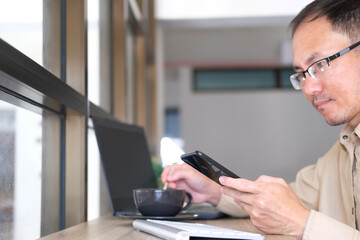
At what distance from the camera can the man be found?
0.88 m

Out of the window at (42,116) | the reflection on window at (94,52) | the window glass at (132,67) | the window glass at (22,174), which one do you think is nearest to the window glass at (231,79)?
the window glass at (132,67)

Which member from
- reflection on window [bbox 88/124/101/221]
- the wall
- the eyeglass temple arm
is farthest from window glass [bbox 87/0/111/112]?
the wall

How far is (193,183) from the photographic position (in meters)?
1.33

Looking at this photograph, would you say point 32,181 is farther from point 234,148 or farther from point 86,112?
point 234,148

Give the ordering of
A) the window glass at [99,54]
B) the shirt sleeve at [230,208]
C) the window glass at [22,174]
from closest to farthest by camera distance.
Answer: the window glass at [22,174] → the shirt sleeve at [230,208] → the window glass at [99,54]

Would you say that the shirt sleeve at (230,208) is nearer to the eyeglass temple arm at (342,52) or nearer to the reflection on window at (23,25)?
the eyeglass temple arm at (342,52)

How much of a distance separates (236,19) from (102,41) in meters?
1.89

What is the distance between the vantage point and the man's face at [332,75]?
3.82ft

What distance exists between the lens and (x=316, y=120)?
3.79 metres

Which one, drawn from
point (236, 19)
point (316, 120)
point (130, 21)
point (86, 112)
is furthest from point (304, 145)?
point (86, 112)

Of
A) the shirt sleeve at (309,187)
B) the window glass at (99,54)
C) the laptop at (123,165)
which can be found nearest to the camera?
the laptop at (123,165)

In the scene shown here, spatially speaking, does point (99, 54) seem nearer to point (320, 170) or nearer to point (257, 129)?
point (320, 170)

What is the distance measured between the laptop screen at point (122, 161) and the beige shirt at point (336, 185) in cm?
27

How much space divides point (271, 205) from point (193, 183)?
479 millimetres
